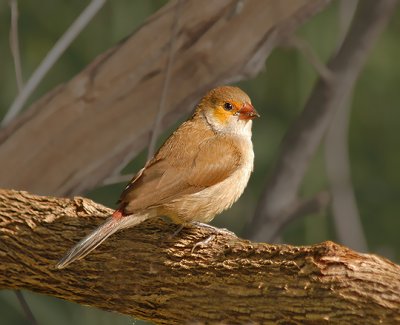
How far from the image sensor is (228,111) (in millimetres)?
5035

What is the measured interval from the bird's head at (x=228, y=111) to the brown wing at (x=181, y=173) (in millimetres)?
222

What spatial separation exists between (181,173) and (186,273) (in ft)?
1.65

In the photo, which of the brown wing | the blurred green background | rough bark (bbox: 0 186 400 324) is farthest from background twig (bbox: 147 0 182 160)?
the blurred green background

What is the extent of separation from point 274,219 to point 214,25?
1.51 m

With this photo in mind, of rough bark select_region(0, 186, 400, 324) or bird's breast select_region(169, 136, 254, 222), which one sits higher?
bird's breast select_region(169, 136, 254, 222)

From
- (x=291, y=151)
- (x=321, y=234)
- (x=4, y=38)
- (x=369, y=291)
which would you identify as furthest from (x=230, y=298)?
(x=4, y=38)

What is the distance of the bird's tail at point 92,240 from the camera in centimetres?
417

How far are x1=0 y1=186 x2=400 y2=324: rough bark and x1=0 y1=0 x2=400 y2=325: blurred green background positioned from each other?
328 cm

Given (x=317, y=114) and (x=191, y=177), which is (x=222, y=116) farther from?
(x=317, y=114)

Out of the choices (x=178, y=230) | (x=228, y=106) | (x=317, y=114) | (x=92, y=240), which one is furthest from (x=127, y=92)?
(x=92, y=240)

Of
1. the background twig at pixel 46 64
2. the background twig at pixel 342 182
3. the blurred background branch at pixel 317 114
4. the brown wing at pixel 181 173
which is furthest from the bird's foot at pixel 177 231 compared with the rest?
the background twig at pixel 342 182

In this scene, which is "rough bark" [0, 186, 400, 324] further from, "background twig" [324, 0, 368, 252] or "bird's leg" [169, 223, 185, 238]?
"background twig" [324, 0, 368, 252]

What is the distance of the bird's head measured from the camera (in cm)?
502

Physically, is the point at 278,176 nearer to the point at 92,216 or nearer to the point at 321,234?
the point at 321,234
